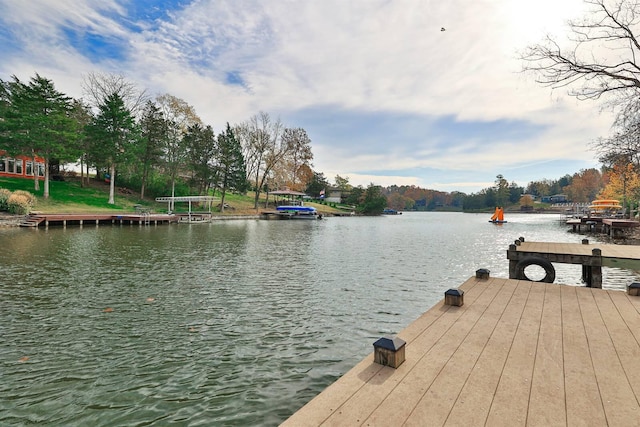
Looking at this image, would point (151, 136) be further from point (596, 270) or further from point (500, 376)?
point (500, 376)

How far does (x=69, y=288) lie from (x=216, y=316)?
439 centimetres

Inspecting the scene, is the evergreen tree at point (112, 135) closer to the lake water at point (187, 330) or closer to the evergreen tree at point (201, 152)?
the evergreen tree at point (201, 152)

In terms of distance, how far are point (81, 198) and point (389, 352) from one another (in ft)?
127

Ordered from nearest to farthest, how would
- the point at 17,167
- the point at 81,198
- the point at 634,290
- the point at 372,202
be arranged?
the point at 634,290 → the point at 81,198 → the point at 17,167 → the point at 372,202

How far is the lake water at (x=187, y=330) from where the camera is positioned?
11.3ft

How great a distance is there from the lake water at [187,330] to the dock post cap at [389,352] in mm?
1290

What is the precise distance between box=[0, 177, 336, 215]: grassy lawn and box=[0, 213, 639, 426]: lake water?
68.1 feet

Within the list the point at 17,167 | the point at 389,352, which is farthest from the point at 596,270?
the point at 17,167

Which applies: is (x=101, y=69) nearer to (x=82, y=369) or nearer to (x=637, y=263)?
(x=82, y=369)

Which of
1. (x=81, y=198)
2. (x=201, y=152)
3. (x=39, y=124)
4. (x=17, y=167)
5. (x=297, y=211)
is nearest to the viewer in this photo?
(x=39, y=124)

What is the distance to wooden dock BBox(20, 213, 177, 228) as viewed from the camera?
21828 millimetres

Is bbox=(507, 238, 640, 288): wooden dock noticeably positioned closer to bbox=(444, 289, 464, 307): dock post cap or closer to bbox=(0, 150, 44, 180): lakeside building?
bbox=(444, 289, 464, 307): dock post cap

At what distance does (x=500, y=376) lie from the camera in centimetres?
263

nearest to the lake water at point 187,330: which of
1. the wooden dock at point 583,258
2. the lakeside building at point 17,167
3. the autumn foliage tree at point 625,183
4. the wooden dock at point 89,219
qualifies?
the wooden dock at point 583,258
